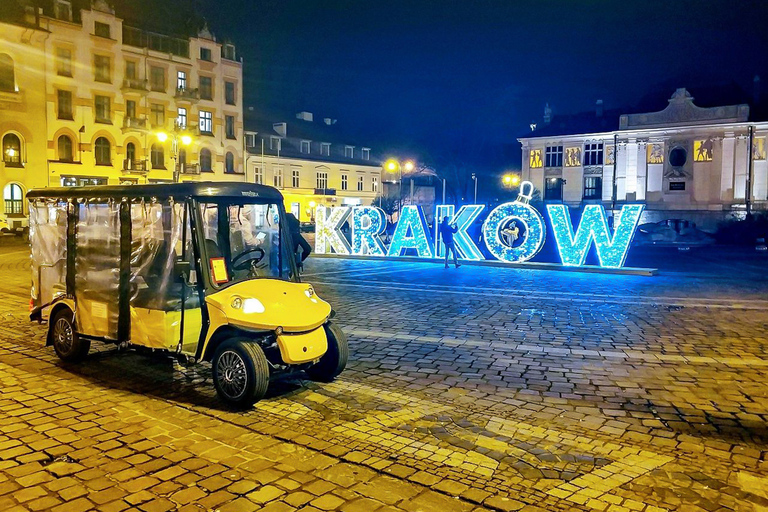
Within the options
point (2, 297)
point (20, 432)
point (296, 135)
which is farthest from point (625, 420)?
point (296, 135)

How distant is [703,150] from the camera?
5806 cm

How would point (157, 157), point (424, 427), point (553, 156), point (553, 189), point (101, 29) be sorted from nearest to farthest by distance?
point (424, 427) < point (101, 29) < point (157, 157) < point (553, 156) < point (553, 189)

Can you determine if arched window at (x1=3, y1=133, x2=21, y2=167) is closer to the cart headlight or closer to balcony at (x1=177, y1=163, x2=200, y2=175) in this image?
balcony at (x1=177, y1=163, x2=200, y2=175)

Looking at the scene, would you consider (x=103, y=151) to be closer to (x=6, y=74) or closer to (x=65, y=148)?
(x=65, y=148)

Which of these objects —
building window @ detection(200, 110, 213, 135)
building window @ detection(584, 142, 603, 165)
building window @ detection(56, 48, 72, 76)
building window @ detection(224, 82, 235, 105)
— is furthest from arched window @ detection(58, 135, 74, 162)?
building window @ detection(584, 142, 603, 165)

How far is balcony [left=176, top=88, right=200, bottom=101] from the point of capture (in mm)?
55562

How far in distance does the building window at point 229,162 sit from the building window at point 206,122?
2.84m

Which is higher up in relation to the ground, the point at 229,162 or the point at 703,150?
the point at 703,150

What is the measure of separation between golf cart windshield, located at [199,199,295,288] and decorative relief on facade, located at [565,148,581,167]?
201ft

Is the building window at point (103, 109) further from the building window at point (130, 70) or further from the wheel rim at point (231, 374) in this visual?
the wheel rim at point (231, 374)

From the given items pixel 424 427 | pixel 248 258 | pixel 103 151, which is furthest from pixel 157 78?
pixel 424 427

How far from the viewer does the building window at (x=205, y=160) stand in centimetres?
5759

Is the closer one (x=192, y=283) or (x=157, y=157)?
(x=192, y=283)

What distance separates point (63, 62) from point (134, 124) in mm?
6887
